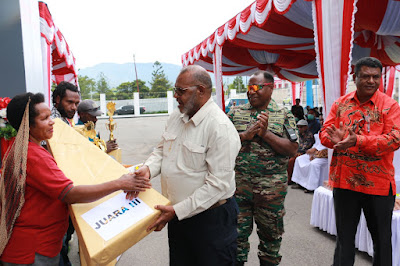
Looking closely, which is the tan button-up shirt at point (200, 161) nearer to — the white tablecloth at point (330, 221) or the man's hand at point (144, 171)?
the man's hand at point (144, 171)

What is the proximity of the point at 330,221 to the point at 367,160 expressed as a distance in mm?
1577

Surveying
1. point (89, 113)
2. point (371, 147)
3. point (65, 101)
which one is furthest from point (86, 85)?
point (371, 147)

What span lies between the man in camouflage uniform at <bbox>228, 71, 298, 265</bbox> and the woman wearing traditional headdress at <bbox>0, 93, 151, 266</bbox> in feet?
4.18

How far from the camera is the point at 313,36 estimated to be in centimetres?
724

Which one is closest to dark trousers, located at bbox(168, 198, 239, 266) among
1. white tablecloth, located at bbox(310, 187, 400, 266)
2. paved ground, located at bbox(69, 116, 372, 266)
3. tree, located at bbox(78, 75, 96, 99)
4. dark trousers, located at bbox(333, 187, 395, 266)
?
dark trousers, located at bbox(333, 187, 395, 266)

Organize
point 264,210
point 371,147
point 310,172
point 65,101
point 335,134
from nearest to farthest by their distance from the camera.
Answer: point 371,147 → point 335,134 → point 264,210 → point 65,101 → point 310,172

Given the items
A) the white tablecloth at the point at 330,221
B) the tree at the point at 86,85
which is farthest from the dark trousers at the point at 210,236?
the tree at the point at 86,85

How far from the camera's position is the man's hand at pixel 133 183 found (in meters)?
1.59

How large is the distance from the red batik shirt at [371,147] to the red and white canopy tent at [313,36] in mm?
1485

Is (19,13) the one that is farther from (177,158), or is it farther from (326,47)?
(326,47)

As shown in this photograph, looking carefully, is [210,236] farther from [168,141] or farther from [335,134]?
[335,134]

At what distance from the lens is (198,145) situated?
1705 millimetres

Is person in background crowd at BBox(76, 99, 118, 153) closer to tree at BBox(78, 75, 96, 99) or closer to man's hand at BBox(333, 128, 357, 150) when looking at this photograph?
man's hand at BBox(333, 128, 357, 150)

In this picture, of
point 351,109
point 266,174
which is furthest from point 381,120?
point 266,174
